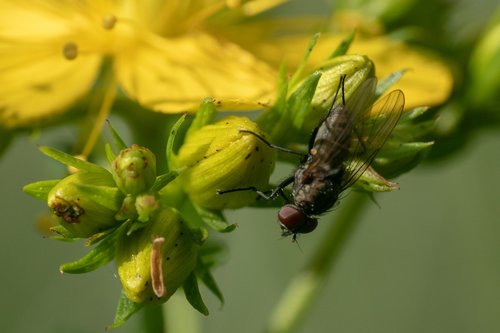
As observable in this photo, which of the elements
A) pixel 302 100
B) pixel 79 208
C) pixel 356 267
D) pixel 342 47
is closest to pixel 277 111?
pixel 302 100

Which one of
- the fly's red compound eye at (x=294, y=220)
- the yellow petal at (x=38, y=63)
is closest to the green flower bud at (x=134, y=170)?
the fly's red compound eye at (x=294, y=220)

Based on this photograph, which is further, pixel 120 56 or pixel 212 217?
pixel 120 56

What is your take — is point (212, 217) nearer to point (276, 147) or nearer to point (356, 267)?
point (276, 147)

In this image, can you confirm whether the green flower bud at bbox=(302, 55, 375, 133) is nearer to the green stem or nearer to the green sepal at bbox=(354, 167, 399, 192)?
the green sepal at bbox=(354, 167, 399, 192)

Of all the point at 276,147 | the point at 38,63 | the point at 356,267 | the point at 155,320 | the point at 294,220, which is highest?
the point at 276,147

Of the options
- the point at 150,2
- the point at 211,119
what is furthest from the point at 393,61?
the point at 211,119

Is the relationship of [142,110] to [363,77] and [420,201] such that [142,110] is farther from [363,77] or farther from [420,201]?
[420,201]

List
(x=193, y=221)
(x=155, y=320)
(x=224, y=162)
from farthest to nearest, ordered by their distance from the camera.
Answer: (x=155, y=320) < (x=193, y=221) < (x=224, y=162)
